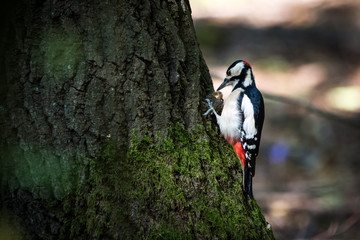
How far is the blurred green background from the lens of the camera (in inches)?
182

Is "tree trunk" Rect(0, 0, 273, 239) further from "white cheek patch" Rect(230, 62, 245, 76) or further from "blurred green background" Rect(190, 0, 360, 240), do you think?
"blurred green background" Rect(190, 0, 360, 240)

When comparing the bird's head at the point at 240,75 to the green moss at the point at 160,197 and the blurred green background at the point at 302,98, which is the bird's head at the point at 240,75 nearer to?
the blurred green background at the point at 302,98

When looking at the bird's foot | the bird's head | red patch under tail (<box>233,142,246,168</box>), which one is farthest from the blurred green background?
the bird's foot

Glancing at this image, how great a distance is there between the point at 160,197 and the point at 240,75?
5.14 feet

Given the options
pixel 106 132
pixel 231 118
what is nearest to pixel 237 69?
pixel 231 118

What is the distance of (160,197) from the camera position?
6.09ft

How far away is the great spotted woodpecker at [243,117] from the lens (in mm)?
2385

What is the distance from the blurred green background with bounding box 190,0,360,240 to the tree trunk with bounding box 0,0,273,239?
1.80 metres

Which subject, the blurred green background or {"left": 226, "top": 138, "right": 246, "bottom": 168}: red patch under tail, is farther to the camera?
the blurred green background

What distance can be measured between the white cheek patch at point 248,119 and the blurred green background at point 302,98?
891 millimetres

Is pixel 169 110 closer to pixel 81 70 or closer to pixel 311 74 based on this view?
pixel 81 70

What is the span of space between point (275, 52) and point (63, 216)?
6278mm

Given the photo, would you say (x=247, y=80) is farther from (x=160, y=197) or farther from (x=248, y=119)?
(x=160, y=197)

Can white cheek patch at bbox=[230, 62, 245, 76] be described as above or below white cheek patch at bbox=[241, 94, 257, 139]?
above
